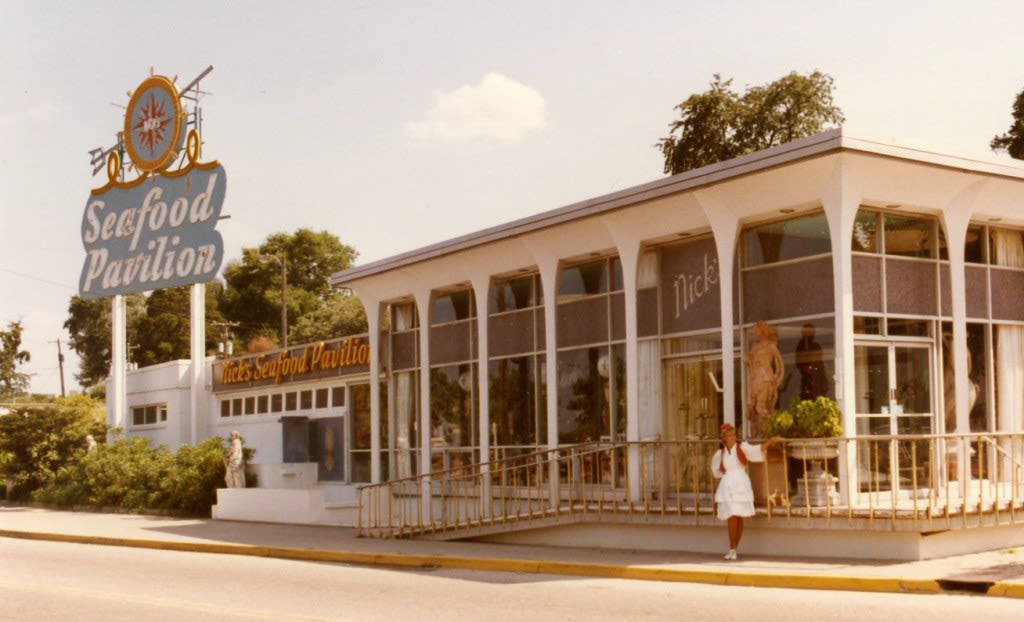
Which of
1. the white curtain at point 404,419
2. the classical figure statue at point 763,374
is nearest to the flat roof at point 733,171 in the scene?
the classical figure statue at point 763,374

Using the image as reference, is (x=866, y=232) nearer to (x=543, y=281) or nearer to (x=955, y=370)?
(x=955, y=370)

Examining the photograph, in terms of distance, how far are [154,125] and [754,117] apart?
23069 mm

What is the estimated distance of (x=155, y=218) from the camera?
4028cm

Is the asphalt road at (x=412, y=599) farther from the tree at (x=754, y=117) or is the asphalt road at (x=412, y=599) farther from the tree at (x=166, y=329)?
the tree at (x=166, y=329)

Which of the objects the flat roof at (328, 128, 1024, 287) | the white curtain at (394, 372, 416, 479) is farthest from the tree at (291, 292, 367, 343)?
the flat roof at (328, 128, 1024, 287)

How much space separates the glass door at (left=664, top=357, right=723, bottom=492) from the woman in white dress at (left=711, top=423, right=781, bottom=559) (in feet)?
4.94

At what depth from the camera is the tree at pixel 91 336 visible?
94.0 m

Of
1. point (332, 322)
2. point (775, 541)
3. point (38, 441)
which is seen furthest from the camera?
point (332, 322)

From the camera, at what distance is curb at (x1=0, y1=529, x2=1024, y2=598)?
14.1 metres

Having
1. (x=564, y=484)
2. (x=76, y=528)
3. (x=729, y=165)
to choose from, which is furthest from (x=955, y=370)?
(x=76, y=528)

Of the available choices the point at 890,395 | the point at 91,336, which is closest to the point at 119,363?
the point at 890,395

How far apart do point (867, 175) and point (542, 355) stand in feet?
27.7

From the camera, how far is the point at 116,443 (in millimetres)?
38469

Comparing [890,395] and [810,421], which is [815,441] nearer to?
[810,421]
